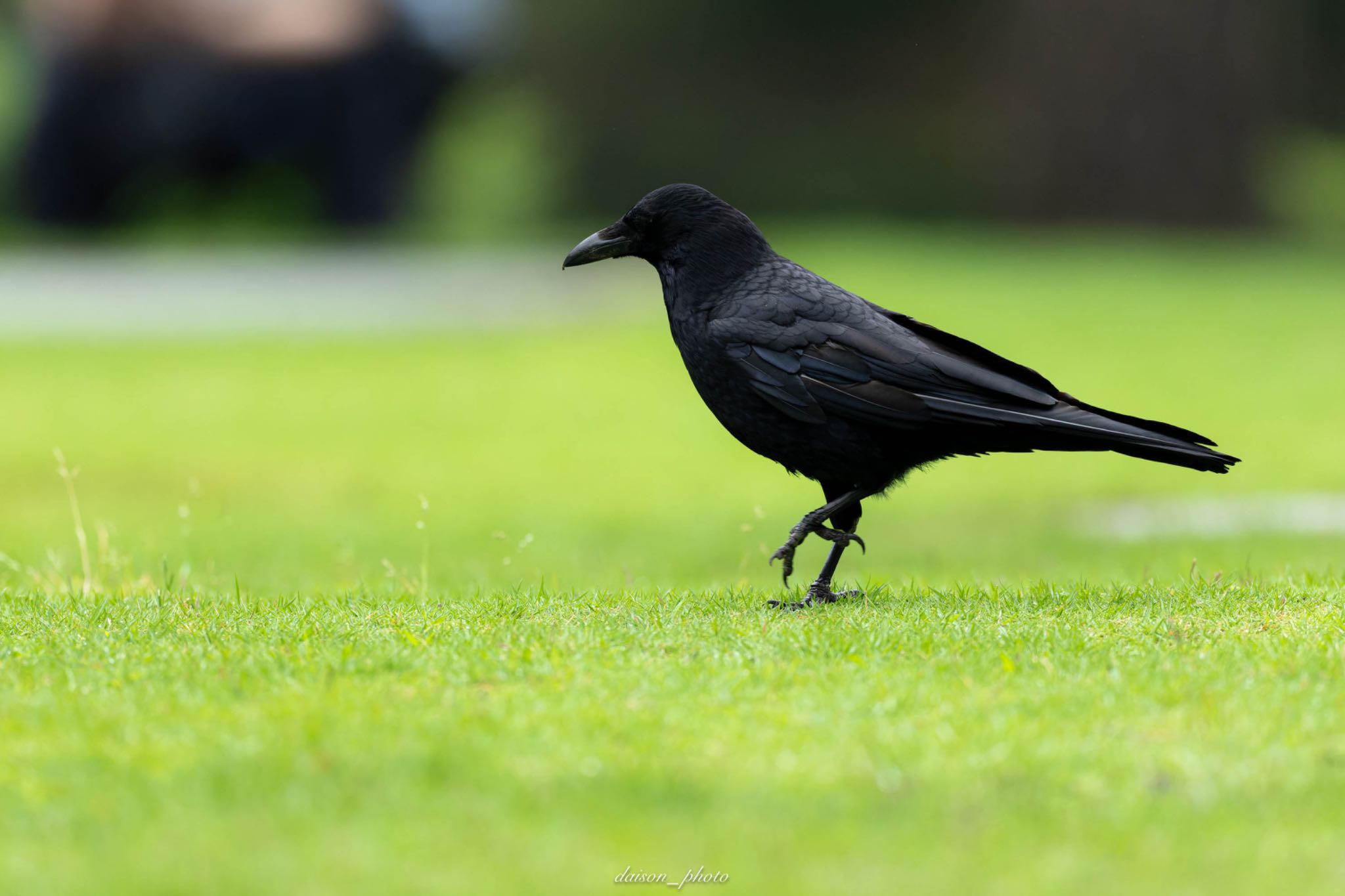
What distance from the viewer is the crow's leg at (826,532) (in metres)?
6.21

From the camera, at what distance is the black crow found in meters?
6.09

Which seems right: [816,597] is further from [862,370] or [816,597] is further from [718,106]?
[718,106]

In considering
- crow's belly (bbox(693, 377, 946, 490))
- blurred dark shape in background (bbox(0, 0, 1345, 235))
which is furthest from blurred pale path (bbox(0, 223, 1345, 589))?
blurred dark shape in background (bbox(0, 0, 1345, 235))

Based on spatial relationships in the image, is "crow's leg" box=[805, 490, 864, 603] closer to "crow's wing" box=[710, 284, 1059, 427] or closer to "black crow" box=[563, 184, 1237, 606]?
"black crow" box=[563, 184, 1237, 606]

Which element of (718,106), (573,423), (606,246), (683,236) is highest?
(718,106)

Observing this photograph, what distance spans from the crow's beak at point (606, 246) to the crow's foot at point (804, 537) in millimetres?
1367

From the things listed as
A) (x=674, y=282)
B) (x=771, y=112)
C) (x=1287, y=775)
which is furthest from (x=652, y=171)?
(x=1287, y=775)

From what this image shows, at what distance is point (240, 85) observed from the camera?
28.1 m

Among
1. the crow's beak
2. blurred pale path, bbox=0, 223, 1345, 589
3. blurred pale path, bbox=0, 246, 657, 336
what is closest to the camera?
the crow's beak

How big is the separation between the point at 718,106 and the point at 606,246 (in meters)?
34.9

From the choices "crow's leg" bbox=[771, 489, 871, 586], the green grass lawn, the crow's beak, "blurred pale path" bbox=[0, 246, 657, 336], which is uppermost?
the crow's beak

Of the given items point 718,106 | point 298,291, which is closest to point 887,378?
point 298,291

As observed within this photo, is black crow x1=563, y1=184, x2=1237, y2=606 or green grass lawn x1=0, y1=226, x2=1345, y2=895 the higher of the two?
black crow x1=563, y1=184, x2=1237, y2=606

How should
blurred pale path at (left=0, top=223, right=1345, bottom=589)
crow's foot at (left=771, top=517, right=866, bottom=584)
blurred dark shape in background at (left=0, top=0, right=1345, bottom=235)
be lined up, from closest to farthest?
1. crow's foot at (left=771, top=517, right=866, bottom=584)
2. blurred pale path at (left=0, top=223, right=1345, bottom=589)
3. blurred dark shape in background at (left=0, top=0, right=1345, bottom=235)
